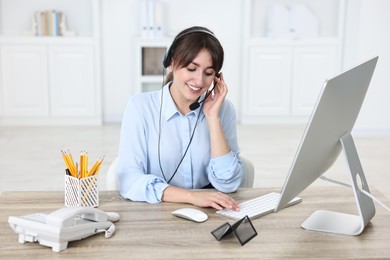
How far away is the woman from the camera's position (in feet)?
5.91

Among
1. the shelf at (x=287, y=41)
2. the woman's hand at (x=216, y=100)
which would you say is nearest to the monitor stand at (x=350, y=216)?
the woman's hand at (x=216, y=100)

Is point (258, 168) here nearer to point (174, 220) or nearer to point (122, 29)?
point (122, 29)

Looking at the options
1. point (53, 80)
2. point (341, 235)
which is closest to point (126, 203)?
point (341, 235)

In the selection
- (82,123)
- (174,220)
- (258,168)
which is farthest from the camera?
(82,123)

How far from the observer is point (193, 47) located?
1.80m

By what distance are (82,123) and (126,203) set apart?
4.35 m

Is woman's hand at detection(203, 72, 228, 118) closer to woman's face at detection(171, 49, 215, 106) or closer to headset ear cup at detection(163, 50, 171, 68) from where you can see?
woman's face at detection(171, 49, 215, 106)

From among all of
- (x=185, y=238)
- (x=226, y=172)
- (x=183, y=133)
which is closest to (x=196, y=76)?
(x=183, y=133)

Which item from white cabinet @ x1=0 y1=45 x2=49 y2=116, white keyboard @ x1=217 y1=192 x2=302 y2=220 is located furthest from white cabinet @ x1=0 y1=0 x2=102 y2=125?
white keyboard @ x1=217 y1=192 x2=302 y2=220

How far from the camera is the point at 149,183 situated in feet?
5.69

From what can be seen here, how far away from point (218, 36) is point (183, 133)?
421 cm

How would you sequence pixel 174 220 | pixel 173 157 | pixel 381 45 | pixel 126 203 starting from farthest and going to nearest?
pixel 381 45, pixel 173 157, pixel 126 203, pixel 174 220

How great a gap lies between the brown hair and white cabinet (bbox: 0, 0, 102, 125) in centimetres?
407

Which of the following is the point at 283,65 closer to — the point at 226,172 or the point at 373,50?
the point at 373,50
